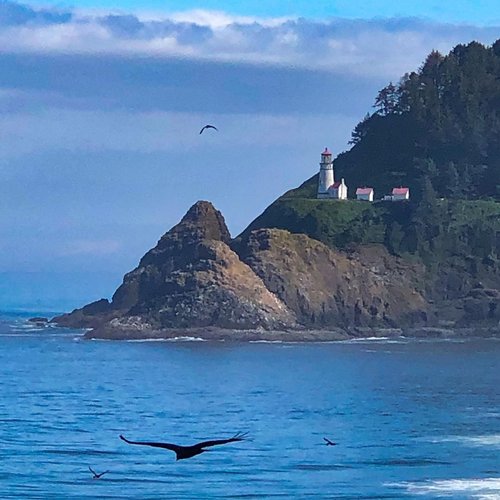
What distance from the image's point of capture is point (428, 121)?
154 m

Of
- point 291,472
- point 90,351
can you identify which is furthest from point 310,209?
point 291,472

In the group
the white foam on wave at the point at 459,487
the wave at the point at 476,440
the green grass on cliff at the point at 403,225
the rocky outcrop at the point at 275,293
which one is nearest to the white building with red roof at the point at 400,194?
the green grass on cliff at the point at 403,225

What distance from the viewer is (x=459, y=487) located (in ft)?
118

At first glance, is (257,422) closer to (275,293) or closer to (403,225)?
(275,293)

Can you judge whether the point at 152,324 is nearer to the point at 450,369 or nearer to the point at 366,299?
the point at 366,299

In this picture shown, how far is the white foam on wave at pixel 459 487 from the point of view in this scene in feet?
114

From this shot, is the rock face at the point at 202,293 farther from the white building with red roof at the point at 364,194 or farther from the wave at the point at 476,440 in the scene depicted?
the wave at the point at 476,440

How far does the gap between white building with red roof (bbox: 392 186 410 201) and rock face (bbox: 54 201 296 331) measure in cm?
2165

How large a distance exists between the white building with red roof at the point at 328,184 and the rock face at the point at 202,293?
762 inches

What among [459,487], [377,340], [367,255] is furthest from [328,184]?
[459,487]

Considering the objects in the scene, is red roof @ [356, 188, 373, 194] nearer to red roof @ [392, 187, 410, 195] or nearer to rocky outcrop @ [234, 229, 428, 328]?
red roof @ [392, 187, 410, 195]

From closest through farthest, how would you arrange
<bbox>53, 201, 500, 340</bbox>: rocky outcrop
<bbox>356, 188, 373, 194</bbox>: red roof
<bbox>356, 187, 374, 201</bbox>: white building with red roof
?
1. <bbox>53, 201, 500, 340</bbox>: rocky outcrop
2. <bbox>356, 187, 374, 201</bbox>: white building with red roof
3. <bbox>356, 188, 373, 194</bbox>: red roof

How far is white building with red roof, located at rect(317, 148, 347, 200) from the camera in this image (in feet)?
471

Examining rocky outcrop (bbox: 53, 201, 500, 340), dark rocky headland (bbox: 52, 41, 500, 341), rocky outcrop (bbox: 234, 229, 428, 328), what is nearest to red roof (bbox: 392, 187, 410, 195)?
dark rocky headland (bbox: 52, 41, 500, 341)
